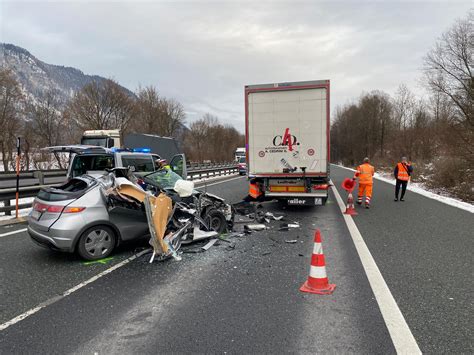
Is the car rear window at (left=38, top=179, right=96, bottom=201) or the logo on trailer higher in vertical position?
the logo on trailer

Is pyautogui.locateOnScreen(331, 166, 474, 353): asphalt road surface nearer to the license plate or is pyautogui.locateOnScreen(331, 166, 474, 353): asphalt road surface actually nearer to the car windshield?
the car windshield

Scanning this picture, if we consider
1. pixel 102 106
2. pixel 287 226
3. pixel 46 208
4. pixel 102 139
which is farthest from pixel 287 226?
pixel 102 106

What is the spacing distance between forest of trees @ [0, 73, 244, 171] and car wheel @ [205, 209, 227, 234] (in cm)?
2095

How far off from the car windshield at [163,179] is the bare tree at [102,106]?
3343 cm

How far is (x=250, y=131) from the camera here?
386 inches

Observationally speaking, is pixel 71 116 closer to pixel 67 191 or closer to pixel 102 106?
pixel 102 106

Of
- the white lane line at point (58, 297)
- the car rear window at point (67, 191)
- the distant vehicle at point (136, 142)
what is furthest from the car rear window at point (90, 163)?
the distant vehicle at point (136, 142)

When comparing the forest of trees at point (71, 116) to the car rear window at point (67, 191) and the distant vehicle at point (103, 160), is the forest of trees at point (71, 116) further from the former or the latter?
the car rear window at point (67, 191)

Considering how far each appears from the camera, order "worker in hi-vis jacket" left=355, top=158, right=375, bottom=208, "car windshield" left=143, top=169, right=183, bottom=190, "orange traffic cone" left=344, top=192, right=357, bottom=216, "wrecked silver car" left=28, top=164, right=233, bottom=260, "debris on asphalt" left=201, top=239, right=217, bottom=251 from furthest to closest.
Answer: "worker in hi-vis jacket" left=355, top=158, right=375, bottom=208
"orange traffic cone" left=344, top=192, right=357, bottom=216
"car windshield" left=143, top=169, right=183, bottom=190
"debris on asphalt" left=201, top=239, right=217, bottom=251
"wrecked silver car" left=28, top=164, right=233, bottom=260

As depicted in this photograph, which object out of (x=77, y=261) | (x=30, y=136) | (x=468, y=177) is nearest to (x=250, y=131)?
(x=77, y=261)

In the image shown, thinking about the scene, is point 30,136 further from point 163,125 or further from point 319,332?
point 319,332

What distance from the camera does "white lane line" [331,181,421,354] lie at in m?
2.81

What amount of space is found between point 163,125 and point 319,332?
46.4m

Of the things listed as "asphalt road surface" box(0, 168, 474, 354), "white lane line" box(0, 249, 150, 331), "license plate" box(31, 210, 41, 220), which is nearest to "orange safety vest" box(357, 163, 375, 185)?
"asphalt road surface" box(0, 168, 474, 354)
